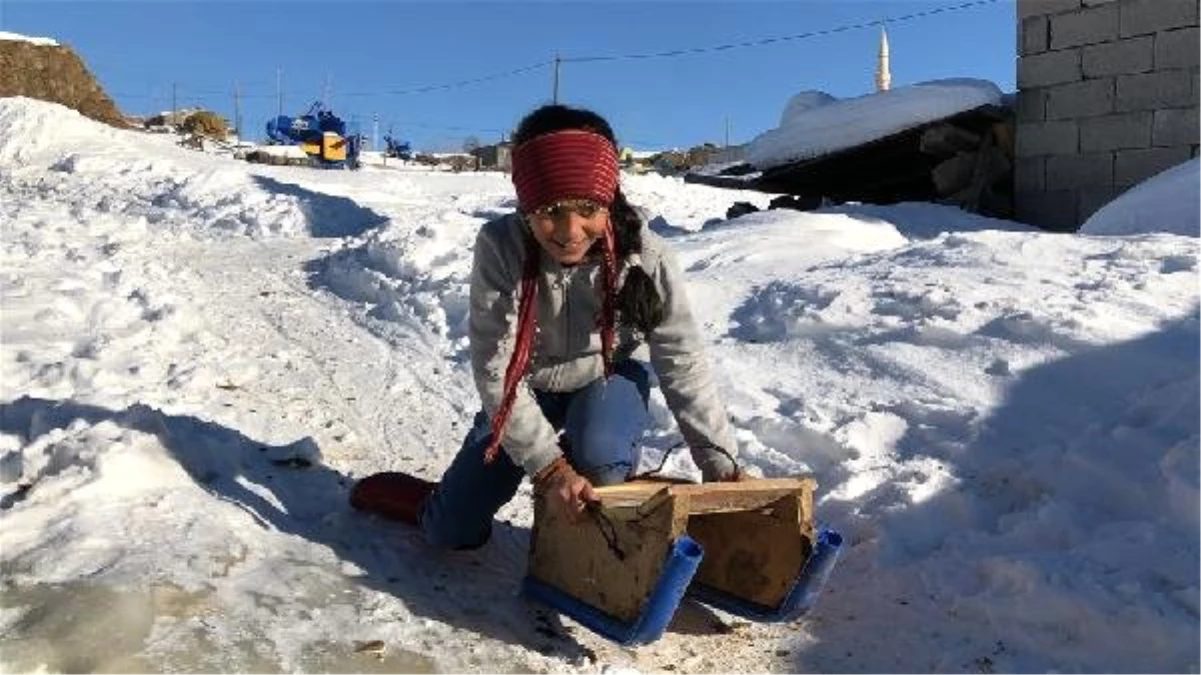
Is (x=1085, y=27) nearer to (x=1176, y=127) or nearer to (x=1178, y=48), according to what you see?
(x=1178, y=48)

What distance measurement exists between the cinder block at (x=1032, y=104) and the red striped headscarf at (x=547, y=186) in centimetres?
700

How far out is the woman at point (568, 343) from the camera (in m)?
2.55

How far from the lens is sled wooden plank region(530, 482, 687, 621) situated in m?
2.37

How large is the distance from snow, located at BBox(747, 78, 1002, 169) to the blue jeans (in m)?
6.99

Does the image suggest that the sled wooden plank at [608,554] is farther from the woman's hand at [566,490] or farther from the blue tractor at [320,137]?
the blue tractor at [320,137]

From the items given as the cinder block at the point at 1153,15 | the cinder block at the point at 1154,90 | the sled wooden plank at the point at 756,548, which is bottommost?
the sled wooden plank at the point at 756,548

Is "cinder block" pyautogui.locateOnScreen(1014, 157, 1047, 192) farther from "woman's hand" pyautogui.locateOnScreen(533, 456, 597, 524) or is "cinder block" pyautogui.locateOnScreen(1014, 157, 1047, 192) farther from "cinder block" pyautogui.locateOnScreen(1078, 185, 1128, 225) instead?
"woman's hand" pyautogui.locateOnScreen(533, 456, 597, 524)

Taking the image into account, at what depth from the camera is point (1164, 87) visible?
25.7 feet

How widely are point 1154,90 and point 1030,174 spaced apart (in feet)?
3.83

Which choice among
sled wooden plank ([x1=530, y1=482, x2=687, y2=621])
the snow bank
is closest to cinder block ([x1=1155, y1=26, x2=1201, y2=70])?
the snow bank

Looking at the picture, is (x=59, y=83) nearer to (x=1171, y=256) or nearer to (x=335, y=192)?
(x=335, y=192)

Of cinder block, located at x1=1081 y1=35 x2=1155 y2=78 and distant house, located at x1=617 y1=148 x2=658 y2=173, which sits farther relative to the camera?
distant house, located at x1=617 y1=148 x2=658 y2=173

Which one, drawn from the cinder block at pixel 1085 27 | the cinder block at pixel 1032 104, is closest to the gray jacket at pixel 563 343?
the cinder block at pixel 1085 27

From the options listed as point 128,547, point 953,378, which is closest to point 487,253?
point 128,547
